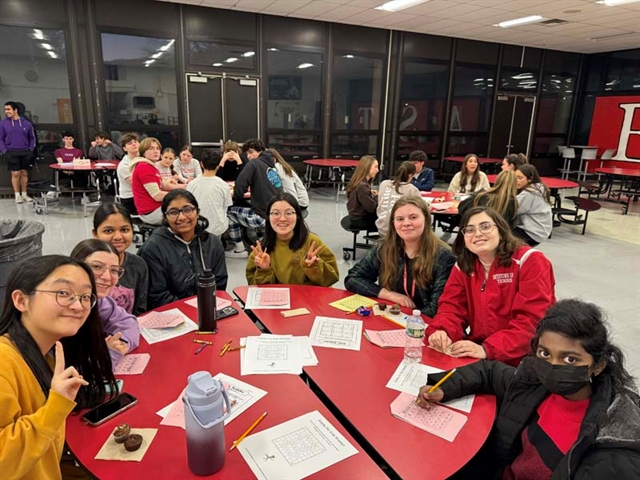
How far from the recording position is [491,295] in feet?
6.69

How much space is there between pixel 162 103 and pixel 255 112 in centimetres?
187

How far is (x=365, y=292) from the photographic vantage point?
2.48 metres

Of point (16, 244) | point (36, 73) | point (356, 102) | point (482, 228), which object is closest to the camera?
point (482, 228)

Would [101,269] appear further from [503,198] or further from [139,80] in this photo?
[139,80]

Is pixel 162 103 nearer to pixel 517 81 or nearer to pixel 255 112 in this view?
pixel 255 112

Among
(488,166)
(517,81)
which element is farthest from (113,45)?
(517,81)

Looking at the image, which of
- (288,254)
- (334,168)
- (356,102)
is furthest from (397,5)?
(288,254)

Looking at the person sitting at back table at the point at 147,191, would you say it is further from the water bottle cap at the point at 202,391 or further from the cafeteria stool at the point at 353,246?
the water bottle cap at the point at 202,391

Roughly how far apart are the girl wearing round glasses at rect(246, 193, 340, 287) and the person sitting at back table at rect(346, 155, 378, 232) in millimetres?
2331

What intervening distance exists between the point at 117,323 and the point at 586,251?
234 inches

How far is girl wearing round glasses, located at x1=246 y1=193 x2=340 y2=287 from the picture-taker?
8.71 feet

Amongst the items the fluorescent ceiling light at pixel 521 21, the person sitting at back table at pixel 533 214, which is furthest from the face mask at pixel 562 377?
the fluorescent ceiling light at pixel 521 21

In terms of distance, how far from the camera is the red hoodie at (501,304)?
6.22ft

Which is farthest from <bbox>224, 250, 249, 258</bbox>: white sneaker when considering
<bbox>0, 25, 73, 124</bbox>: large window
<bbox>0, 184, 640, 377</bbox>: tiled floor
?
<bbox>0, 25, 73, 124</bbox>: large window
